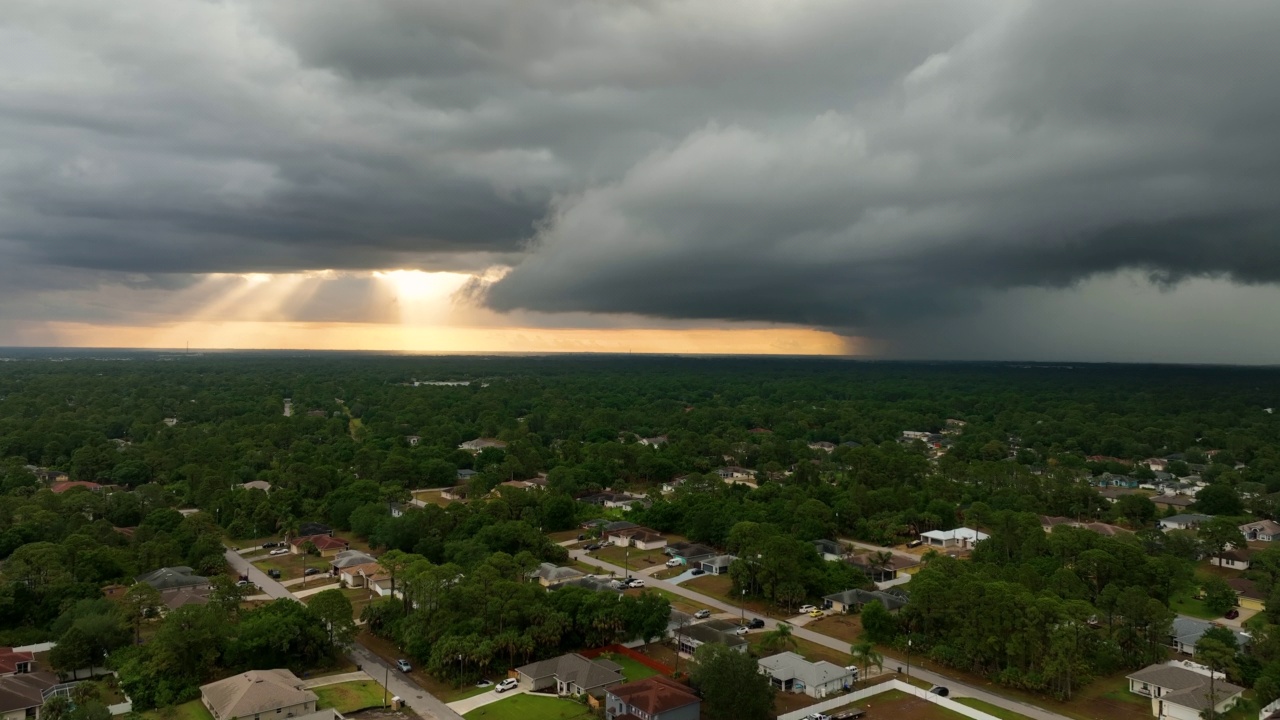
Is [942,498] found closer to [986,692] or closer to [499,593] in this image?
[986,692]

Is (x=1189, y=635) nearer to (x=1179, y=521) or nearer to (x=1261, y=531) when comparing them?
(x=1179, y=521)

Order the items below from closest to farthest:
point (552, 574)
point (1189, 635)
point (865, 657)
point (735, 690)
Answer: point (735, 690) < point (865, 657) < point (1189, 635) < point (552, 574)

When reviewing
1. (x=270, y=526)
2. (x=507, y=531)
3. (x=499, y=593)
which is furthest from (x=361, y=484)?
(x=499, y=593)

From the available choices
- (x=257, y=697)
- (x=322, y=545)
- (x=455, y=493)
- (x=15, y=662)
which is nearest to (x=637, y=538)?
(x=322, y=545)

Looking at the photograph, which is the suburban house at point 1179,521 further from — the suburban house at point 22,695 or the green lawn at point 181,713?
the suburban house at point 22,695

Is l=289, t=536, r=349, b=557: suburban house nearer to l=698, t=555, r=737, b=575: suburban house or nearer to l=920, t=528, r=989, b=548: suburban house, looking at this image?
l=698, t=555, r=737, b=575: suburban house

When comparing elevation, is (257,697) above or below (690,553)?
above

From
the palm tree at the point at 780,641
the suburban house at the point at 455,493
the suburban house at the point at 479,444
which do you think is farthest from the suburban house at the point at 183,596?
the suburban house at the point at 479,444
